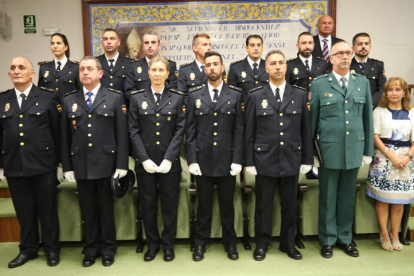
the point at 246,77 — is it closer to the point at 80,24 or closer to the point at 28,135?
the point at 28,135

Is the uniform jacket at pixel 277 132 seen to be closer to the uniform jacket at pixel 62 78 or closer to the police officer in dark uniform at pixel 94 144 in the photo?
the police officer in dark uniform at pixel 94 144

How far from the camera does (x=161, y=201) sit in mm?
3027

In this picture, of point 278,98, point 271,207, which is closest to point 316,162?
point 271,207

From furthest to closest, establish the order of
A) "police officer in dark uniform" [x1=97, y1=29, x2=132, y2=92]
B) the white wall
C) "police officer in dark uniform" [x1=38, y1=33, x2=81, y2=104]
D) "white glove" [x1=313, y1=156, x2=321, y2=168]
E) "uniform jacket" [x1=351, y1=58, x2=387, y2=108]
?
1. the white wall
2. "uniform jacket" [x1=351, y1=58, x2=387, y2=108]
3. "police officer in dark uniform" [x1=97, y1=29, x2=132, y2=92]
4. "police officer in dark uniform" [x1=38, y1=33, x2=81, y2=104]
5. "white glove" [x1=313, y1=156, x2=321, y2=168]

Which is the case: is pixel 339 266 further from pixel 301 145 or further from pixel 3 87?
pixel 3 87

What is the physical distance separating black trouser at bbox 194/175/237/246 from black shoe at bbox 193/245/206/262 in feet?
0.10

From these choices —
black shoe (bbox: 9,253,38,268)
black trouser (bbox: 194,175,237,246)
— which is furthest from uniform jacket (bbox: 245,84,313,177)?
black shoe (bbox: 9,253,38,268)

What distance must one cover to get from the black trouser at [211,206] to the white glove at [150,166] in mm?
366

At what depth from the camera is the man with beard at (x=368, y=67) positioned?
3.79 meters

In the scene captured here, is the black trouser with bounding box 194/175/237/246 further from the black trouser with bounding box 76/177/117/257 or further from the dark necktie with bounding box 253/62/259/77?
the dark necktie with bounding box 253/62/259/77

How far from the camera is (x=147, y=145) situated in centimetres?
290

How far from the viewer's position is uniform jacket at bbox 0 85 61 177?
2898 millimetres

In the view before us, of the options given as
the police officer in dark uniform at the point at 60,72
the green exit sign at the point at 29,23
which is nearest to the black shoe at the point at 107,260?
the police officer in dark uniform at the point at 60,72

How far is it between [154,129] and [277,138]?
93cm
